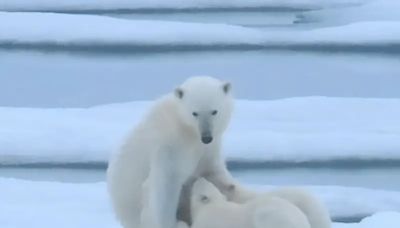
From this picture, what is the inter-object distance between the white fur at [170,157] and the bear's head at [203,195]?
0.08 ft

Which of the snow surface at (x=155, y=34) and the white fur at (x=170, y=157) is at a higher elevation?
the snow surface at (x=155, y=34)

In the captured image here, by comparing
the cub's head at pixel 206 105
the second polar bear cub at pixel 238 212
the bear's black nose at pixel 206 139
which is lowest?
the second polar bear cub at pixel 238 212

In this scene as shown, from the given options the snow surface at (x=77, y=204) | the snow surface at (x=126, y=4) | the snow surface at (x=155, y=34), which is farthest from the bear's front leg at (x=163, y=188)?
the snow surface at (x=126, y=4)

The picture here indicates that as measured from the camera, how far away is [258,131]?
3.42 meters

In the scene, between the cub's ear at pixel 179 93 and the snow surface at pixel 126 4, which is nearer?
the cub's ear at pixel 179 93

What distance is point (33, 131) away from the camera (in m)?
3.40

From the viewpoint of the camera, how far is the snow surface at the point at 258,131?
131 inches

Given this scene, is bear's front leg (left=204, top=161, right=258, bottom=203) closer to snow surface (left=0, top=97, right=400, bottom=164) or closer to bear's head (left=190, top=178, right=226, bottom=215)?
bear's head (left=190, top=178, right=226, bottom=215)

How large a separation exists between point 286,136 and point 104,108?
54cm

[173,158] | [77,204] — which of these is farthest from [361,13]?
[173,158]

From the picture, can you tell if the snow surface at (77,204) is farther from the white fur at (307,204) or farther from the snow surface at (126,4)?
the snow surface at (126,4)

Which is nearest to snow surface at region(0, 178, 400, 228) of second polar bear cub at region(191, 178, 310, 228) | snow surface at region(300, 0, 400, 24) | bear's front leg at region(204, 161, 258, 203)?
bear's front leg at region(204, 161, 258, 203)

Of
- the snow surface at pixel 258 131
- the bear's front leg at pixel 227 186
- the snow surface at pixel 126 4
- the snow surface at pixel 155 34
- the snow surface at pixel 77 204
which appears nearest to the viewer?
the bear's front leg at pixel 227 186

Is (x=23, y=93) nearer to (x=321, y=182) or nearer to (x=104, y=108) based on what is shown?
(x=104, y=108)
